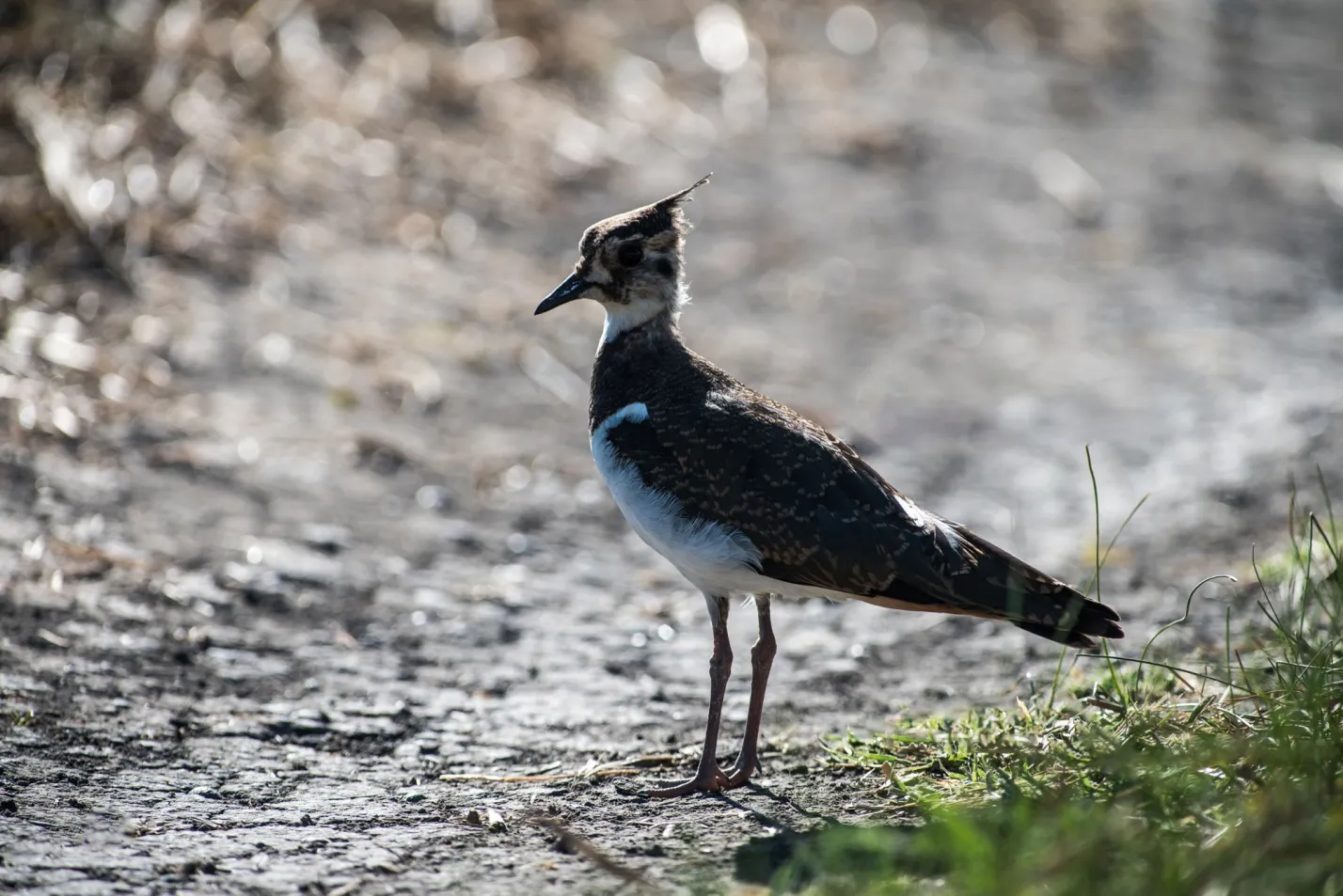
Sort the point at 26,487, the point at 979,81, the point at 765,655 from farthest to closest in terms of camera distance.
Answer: the point at 979,81 < the point at 26,487 < the point at 765,655

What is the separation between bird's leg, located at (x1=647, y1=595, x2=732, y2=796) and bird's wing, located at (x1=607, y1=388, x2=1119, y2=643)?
37cm

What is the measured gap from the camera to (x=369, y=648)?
645 centimetres

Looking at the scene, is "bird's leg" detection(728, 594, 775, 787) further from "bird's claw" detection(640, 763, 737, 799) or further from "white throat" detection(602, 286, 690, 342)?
"white throat" detection(602, 286, 690, 342)

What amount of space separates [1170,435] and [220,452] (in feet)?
17.8

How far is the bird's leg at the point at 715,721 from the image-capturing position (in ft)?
16.7

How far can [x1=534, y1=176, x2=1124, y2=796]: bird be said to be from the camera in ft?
16.8

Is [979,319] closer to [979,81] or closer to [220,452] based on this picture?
[979,81]

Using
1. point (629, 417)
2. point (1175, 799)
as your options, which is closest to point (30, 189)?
point (629, 417)

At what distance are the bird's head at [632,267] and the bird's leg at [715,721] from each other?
4.56 ft

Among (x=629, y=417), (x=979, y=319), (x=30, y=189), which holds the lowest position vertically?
(x=629, y=417)

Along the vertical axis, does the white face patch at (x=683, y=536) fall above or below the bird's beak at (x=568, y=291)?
below

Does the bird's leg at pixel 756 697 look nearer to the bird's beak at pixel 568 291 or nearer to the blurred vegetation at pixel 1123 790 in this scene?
the blurred vegetation at pixel 1123 790

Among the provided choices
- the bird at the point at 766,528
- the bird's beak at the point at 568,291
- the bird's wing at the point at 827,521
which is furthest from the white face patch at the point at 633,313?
the bird's wing at the point at 827,521

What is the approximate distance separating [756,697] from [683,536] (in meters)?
0.65
